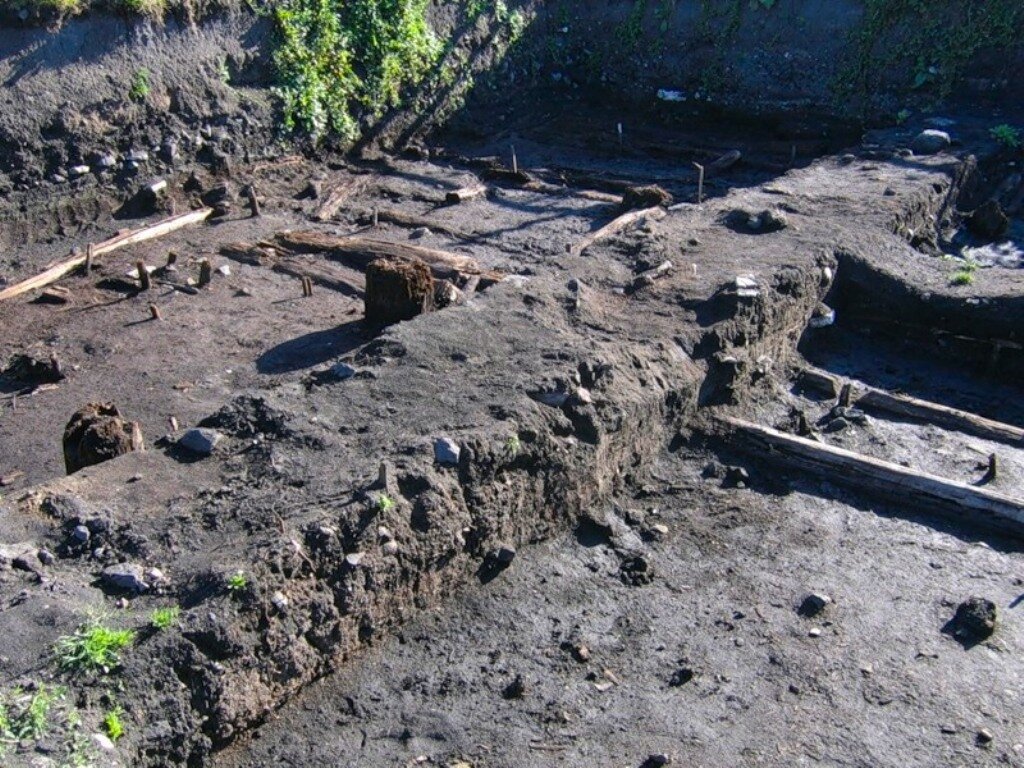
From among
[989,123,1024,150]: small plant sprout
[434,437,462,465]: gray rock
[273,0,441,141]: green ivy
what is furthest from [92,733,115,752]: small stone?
[989,123,1024,150]: small plant sprout

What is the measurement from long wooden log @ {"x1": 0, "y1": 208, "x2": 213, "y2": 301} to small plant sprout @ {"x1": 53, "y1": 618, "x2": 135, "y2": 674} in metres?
6.83

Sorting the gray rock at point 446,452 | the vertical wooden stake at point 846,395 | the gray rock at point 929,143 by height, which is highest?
the gray rock at point 929,143

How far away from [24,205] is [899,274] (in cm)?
968

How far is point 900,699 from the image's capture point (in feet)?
19.1

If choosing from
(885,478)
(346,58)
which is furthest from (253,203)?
(885,478)

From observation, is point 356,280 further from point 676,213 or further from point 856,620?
point 856,620

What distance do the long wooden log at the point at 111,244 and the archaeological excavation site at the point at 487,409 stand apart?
82 mm

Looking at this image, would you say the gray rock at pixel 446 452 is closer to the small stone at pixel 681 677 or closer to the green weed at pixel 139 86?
the small stone at pixel 681 677

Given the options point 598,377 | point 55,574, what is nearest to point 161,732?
point 55,574

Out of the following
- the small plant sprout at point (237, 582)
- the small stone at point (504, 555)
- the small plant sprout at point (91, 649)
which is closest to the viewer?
the small plant sprout at point (91, 649)

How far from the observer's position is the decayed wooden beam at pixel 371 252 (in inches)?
435

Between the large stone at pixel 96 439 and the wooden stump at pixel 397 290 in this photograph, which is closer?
the large stone at pixel 96 439

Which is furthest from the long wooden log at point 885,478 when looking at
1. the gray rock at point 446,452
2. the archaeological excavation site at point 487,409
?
the gray rock at point 446,452

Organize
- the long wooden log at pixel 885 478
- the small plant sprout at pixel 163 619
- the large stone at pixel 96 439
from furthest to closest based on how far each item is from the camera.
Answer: the long wooden log at pixel 885 478 < the large stone at pixel 96 439 < the small plant sprout at pixel 163 619
